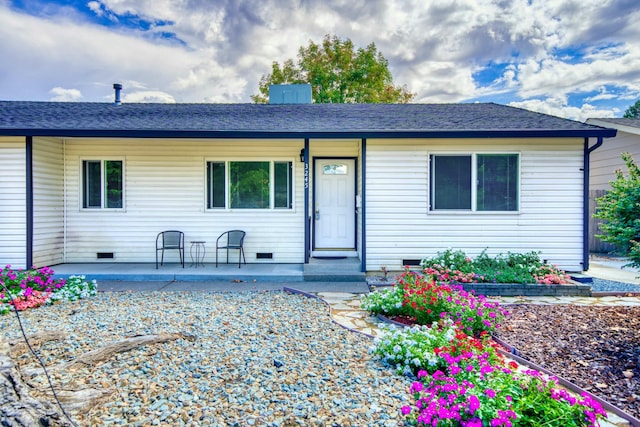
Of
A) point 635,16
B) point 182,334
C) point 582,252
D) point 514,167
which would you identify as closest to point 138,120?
point 182,334

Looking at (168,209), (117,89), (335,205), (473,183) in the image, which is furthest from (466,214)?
(117,89)

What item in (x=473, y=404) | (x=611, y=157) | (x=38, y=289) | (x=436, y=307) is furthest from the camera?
(x=611, y=157)

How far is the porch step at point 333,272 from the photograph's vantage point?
269 inches

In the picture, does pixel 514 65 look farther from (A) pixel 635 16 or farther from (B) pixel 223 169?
(B) pixel 223 169

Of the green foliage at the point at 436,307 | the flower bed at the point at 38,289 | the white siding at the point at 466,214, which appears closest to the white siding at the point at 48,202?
the flower bed at the point at 38,289

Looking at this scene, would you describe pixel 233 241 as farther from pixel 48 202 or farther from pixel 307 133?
pixel 48 202

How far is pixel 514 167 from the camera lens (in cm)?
739

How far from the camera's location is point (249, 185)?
8.22m

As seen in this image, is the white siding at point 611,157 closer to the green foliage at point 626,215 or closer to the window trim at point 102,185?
the green foliage at point 626,215

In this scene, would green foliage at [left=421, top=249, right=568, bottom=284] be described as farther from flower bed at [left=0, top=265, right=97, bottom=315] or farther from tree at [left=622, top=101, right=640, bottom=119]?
tree at [left=622, top=101, right=640, bottom=119]

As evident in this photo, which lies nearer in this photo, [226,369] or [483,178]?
[226,369]

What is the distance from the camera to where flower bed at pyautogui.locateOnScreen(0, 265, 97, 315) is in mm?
4983

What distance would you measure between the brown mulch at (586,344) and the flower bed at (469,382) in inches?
11.7

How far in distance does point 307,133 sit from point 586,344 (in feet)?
17.0
